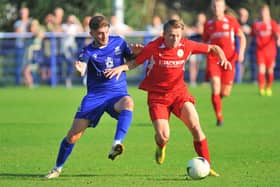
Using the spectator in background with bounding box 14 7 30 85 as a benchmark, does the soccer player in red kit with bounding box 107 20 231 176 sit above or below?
above

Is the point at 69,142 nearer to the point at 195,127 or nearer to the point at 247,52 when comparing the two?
the point at 195,127

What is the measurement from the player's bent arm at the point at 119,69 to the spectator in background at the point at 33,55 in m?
17.4

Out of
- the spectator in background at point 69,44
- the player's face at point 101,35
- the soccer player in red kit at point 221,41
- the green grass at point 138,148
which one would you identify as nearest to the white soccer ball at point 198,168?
the green grass at point 138,148

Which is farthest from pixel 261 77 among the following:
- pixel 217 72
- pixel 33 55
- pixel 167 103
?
pixel 167 103

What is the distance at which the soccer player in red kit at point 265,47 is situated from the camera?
23359mm

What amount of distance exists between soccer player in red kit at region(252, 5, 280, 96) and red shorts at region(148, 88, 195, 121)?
41.5 feet

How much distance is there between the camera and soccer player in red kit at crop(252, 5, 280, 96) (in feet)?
76.6

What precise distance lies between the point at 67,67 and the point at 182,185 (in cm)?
1921

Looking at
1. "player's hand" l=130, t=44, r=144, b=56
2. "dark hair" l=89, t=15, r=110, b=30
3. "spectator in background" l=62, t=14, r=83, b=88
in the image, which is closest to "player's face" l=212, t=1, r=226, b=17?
"player's hand" l=130, t=44, r=144, b=56

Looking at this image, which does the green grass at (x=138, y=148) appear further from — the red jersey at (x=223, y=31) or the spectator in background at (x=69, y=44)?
the spectator in background at (x=69, y=44)

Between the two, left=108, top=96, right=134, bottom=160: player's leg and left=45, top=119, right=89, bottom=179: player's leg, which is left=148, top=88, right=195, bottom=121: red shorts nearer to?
left=108, top=96, right=134, bottom=160: player's leg

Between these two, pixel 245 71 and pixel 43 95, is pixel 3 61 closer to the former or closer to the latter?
pixel 43 95

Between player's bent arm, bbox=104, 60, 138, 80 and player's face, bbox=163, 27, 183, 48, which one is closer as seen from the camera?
player's face, bbox=163, 27, 183, 48

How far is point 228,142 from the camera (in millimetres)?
13758
